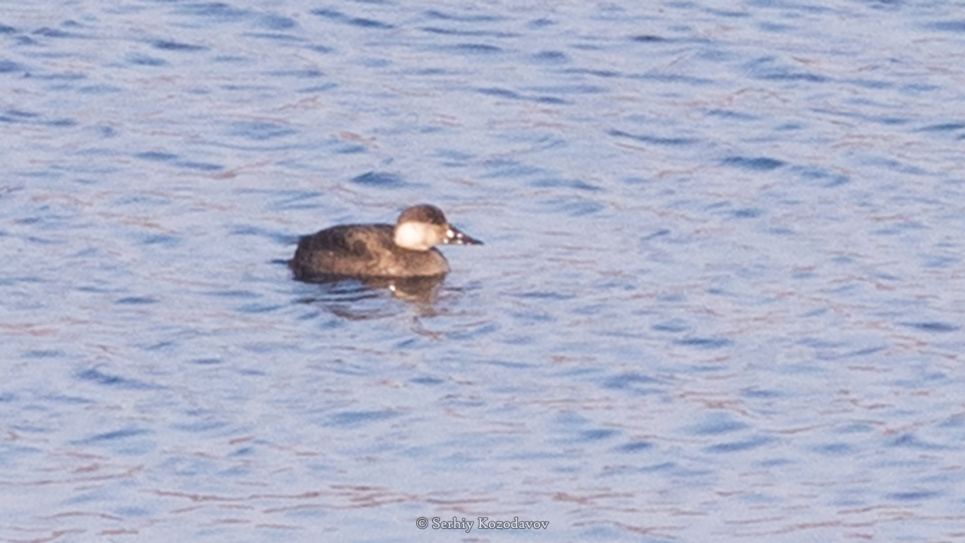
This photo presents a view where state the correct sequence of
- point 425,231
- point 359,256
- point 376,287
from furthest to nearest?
point 376,287 → point 425,231 → point 359,256

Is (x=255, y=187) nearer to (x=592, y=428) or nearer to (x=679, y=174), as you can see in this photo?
(x=679, y=174)

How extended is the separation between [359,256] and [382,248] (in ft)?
0.56

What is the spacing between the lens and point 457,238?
1462 centimetres

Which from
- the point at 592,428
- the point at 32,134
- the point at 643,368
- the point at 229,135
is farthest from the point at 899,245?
the point at 32,134

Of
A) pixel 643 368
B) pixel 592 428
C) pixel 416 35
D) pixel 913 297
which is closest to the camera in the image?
pixel 592 428

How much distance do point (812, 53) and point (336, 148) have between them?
4242 mm

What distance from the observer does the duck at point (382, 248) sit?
14.1 m

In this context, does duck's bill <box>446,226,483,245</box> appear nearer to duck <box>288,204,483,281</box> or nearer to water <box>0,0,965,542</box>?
duck <box>288,204,483,281</box>

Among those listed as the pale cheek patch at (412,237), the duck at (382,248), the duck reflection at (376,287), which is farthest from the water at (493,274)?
the pale cheek patch at (412,237)

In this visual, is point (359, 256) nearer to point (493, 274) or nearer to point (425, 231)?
point (425, 231)

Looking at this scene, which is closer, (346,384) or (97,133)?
(346,384)

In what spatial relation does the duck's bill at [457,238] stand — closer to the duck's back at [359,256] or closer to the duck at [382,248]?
the duck at [382,248]

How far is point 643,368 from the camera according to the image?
12406 millimetres

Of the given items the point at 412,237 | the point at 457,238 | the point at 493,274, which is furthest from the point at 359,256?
the point at 493,274
